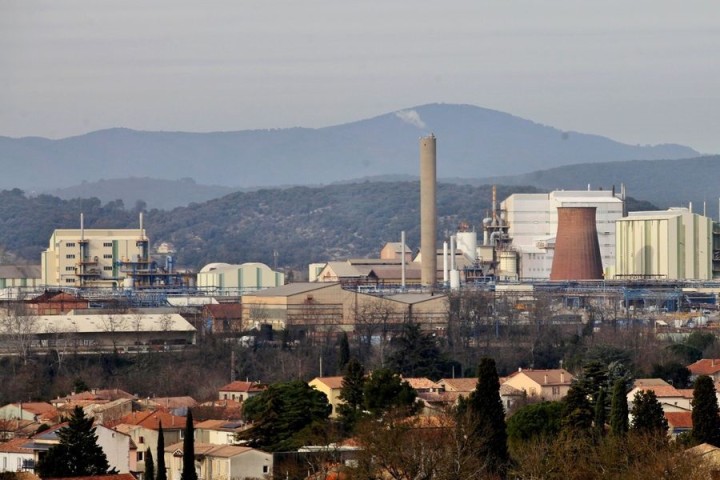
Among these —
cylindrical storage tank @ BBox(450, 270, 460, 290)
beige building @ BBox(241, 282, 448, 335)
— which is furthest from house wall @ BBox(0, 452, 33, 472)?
cylindrical storage tank @ BBox(450, 270, 460, 290)

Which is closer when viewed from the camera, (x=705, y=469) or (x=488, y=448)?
(x=705, y=469)

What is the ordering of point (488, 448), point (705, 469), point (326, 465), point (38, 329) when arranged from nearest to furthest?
point (705, 469) < point (326, 465) < point (488, 448) < point (38, 329)

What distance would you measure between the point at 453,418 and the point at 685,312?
5658cm

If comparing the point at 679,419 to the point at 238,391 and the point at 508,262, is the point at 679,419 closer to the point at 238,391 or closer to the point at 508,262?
the point at 238,391

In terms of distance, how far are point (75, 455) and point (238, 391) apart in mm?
19462

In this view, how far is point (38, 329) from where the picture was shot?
76.7m

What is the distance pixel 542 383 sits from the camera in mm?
56938

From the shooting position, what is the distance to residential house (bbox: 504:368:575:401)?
56.2m

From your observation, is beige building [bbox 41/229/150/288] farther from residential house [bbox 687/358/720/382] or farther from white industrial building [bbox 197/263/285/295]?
residential house [bbox 687/358/720/382]

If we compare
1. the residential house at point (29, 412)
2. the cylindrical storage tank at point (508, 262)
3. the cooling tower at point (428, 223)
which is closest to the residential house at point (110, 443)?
the residential house at point (29, 412)

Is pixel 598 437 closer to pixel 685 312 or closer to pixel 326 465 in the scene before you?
pixel 326 465

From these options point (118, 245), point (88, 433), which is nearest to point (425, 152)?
point (118, 245)

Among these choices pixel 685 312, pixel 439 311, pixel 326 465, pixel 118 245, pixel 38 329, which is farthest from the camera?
pixel 118 245

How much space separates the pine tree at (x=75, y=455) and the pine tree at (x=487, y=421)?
21.9ft
